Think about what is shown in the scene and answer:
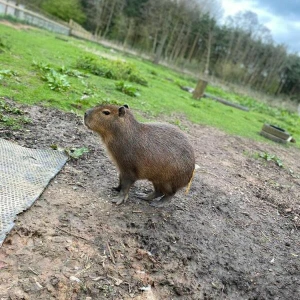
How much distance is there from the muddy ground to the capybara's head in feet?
2.10

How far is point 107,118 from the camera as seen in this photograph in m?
3.54

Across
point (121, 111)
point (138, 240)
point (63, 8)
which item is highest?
point (121, 111)

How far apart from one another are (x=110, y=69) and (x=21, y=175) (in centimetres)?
802

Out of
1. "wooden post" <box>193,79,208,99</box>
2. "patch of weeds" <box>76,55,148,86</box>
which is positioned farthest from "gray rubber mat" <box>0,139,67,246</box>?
"wooden post" <box>193,79,208,99</box>

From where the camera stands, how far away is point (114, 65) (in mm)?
11641

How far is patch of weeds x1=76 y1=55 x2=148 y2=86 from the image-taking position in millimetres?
10812

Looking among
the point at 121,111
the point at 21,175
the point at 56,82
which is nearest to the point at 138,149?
the point at 121,111

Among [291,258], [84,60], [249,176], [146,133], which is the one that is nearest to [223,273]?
[291,258]

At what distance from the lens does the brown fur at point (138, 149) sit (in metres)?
3.51

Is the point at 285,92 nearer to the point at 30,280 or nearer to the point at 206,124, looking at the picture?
the point at 206,124

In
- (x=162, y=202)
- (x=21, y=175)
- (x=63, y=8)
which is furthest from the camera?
(x=63, y=8)

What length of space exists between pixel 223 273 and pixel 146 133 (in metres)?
1.46

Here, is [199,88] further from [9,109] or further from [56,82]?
[9,109]

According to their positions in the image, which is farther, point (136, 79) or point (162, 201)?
point (136, 79)
